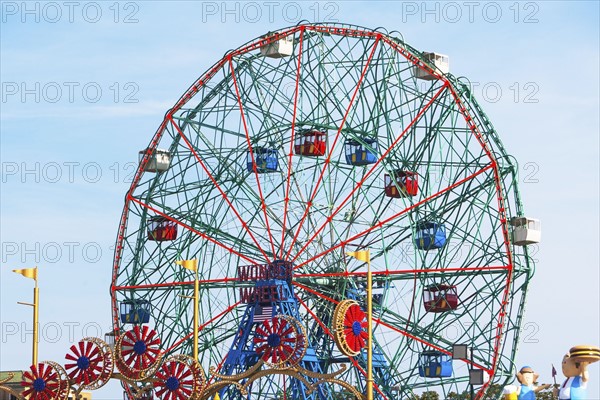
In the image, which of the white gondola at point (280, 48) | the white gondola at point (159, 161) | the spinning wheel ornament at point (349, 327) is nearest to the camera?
the spinning wheel ornament at point (349, 327)

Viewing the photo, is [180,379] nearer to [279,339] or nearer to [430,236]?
[279,339]

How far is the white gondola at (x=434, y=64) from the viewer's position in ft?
255

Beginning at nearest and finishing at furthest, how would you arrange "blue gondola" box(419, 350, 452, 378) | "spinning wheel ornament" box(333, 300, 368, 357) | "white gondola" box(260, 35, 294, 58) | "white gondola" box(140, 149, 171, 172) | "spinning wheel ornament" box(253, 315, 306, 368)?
"spinning wheel ornament" box(333, 300, 368, 357), "spinning wheel ornament" box(253, 315, 306, 368), "blue gondola" box(419, 350, 452, 378), "white gondola" box(260, 35, 294, 58), "white gondola" box(140, 149, 171, 172)

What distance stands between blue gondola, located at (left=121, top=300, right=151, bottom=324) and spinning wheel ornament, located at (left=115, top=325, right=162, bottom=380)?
437 inches

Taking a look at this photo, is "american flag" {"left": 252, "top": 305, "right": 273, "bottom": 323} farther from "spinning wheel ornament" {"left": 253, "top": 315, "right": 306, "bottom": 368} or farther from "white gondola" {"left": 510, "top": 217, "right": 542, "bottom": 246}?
"white gondola" {"left": 510, "top": 217, "right": 542, "bottom": 246}

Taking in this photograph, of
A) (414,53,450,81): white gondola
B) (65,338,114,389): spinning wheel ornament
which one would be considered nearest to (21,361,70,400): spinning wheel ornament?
(65,338,114,389): spinning wheel ornament

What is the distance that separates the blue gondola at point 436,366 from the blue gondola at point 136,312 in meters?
15.7

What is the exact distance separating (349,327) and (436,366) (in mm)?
10129

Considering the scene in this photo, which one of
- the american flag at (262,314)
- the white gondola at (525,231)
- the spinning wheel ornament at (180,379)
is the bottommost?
the spinning wheel ornament at (180,379)

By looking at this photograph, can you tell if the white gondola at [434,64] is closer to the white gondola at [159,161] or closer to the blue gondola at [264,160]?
the blue gondola at [264,160]

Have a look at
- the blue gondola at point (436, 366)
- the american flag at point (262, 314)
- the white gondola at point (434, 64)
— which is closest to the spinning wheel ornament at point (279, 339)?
the american flag at point (262, 314)

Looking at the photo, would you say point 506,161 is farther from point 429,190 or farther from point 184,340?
point 184,340

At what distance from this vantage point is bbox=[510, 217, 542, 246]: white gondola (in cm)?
7456

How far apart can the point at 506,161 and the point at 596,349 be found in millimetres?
38114
